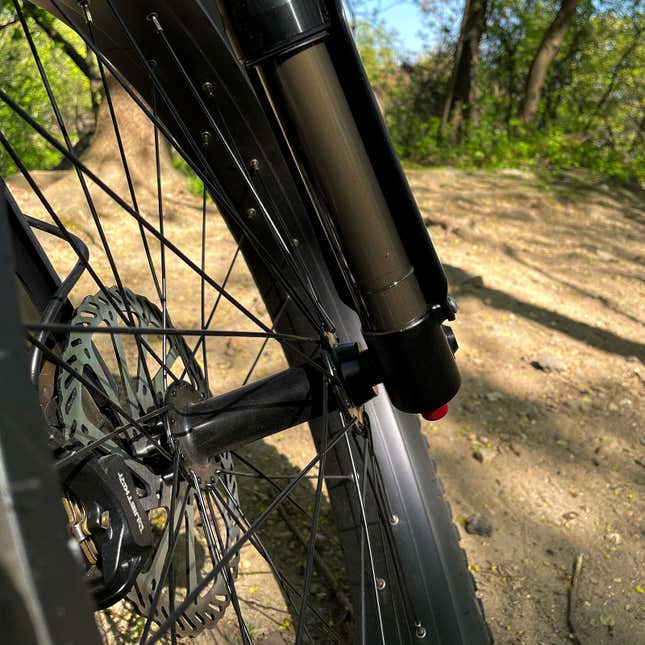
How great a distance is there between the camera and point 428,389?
1.21 meters

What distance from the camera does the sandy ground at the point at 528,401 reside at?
Answer: 200 cm

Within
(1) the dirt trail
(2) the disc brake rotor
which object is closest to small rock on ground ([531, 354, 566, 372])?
(1) the dirt trail

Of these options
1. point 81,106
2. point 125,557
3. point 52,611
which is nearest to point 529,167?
point 125,557

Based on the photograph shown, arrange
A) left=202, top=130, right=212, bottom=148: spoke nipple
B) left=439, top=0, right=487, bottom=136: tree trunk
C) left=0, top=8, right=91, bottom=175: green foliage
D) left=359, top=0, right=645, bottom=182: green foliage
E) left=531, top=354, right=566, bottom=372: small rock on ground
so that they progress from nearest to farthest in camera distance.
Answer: left=202, top=130, right=212, bottom=148: spoke nipple
left=531, top=354, right=566, bottom=372: small rock on ground
left=0, top=8, right=91, bottom=175: green foliage
left=439, top=0, right=487, bottom=136: tree trunk
left=359, top=0, right=645, bottom=182: green foliage

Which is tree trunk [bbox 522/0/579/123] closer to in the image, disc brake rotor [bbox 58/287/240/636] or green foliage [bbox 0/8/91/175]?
green foliage [bbox 0/8/91/175]

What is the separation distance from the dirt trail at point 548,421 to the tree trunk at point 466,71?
3918mm

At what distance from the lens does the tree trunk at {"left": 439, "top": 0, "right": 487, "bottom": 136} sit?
28.3 feet

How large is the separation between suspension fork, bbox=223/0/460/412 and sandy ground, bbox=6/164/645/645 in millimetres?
955

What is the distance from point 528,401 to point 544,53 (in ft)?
22.7

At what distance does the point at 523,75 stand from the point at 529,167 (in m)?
4.07

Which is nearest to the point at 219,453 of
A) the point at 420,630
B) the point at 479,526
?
the point at 420,630

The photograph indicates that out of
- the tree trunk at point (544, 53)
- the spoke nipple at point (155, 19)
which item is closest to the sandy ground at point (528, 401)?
the spoke nipple at point (155, 19)

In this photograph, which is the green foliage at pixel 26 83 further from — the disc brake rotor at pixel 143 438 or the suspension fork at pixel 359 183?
the suspension fork at pixel 359 183

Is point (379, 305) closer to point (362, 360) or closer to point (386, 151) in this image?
point (362, 360)
